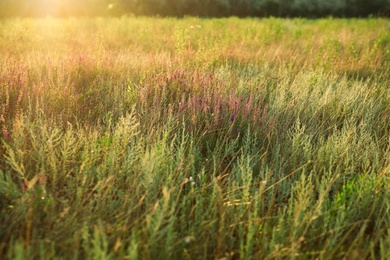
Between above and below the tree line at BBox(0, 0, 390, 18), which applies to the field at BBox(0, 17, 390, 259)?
below

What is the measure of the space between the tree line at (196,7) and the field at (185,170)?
13.6 metres

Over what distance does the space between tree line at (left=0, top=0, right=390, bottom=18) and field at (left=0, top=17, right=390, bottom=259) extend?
1358cm

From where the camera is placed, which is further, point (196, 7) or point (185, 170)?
point (196, 7)

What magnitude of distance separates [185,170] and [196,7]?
1834 centimetres

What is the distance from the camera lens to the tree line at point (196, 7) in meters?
15.8

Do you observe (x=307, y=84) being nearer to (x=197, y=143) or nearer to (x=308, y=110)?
(x=308, y=110)

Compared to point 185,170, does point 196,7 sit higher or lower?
higher

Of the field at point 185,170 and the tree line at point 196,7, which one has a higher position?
the tree line at point 196,7

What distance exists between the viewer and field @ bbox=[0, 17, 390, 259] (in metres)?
1.61

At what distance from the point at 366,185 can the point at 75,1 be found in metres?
17.2

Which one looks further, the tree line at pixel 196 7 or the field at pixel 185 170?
the tree line at pixel 196 7

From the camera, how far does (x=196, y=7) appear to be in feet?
62.6

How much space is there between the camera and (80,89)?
344 cm

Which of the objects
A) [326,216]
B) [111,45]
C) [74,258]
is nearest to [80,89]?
[74,258]
